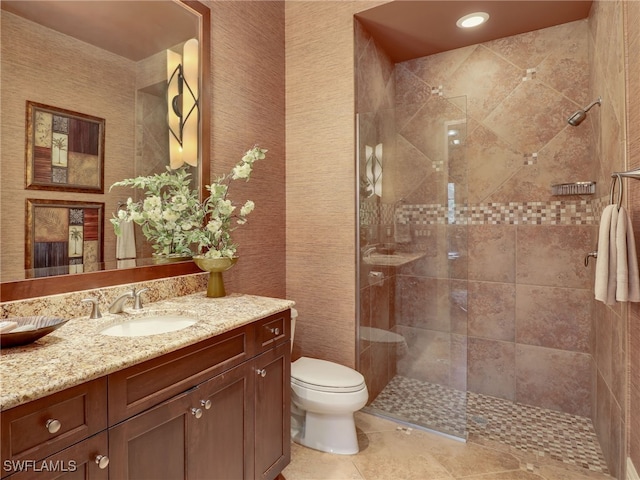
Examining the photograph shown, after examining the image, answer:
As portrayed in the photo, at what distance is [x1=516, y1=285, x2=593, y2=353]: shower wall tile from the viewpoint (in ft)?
7.97

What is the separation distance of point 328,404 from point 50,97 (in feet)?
6.23

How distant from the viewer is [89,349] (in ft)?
3.43

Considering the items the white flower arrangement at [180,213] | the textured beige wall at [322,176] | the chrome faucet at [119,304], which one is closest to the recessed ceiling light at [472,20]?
the textured beige wall at [322,176]

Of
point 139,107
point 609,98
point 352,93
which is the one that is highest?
point 352,93

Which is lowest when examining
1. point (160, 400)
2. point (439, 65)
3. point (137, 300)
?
point (160, 400)

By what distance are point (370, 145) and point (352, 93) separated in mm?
363

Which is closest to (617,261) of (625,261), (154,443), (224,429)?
(625,261)

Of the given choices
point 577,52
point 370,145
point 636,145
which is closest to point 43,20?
point 370,145

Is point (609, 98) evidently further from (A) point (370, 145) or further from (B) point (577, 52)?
(A) point (370, 145)

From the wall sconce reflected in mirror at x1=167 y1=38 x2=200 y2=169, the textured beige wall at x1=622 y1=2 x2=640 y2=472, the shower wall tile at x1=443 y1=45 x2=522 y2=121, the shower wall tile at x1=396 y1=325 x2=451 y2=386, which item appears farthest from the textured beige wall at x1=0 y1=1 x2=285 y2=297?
the textured beige wall at x1=622 y1=2 x2=640 y2=472

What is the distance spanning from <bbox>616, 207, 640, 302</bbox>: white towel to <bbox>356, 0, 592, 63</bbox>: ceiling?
157cm

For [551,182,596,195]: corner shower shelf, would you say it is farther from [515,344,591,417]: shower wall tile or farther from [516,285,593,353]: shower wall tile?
[515,344,591,417]: shower wall tile

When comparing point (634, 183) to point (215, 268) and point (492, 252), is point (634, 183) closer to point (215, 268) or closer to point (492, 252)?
point (492, 252)

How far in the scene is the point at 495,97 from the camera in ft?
8.70
